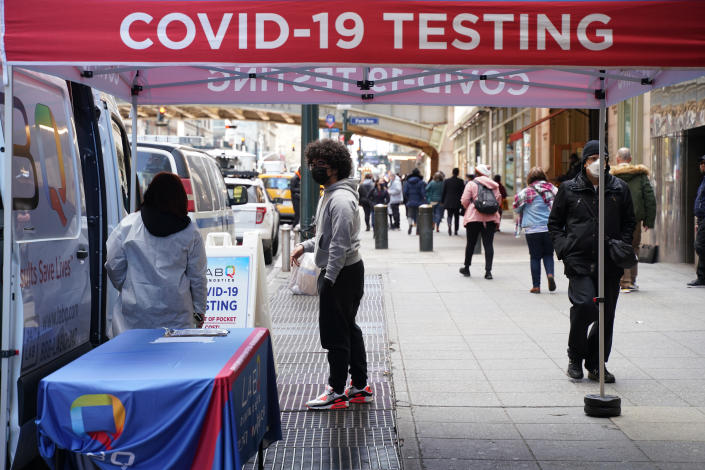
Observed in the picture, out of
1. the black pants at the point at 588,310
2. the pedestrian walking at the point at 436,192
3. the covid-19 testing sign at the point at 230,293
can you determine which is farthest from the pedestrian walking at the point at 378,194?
the black pants at the point at 588,310

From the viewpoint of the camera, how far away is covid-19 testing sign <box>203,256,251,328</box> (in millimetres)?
7398

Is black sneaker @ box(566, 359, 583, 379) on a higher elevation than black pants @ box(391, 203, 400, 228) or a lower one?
lower

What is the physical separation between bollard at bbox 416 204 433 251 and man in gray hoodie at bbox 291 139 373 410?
533 inches

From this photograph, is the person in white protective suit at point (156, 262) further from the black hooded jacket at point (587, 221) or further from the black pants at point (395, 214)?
the black pants at point (395, 214)

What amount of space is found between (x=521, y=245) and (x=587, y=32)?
57.0 feet

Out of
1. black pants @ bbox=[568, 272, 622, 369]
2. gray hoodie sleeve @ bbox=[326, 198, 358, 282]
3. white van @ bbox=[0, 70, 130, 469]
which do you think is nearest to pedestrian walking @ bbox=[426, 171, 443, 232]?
black pants @ bbox=[568, 272, 622, 369]

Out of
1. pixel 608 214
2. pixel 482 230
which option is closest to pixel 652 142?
pixel 482 230

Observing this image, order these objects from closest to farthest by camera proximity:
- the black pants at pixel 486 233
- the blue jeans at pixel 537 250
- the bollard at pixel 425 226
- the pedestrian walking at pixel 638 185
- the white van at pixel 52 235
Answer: the white van at pixel 52 235 → the pedestrian walking at pixel 638 185 → the blue jeans at pixel 537 250 → the black pants at pixel 486 233 → the bollard at pixel 425 226

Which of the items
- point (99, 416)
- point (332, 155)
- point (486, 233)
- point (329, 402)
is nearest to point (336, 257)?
point (332, 155)

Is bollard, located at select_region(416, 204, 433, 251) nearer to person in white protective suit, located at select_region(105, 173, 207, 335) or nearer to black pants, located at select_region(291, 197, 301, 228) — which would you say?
black pants, located at select_region(291, 197, 301, 228)

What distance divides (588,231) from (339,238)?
2026 mm

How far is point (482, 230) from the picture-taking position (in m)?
14.4

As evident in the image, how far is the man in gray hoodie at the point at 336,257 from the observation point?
6.16 metres

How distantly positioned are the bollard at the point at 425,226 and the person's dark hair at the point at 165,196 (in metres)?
14.8
